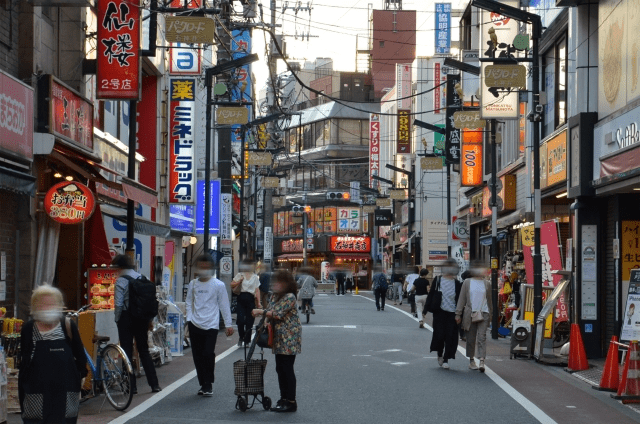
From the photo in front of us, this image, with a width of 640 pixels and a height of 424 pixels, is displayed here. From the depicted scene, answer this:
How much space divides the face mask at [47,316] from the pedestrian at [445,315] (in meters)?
9.93

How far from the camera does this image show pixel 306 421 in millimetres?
10867

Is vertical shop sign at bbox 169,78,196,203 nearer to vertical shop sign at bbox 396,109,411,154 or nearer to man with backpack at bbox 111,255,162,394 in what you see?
man with backpack at bbox 111,255,162,394

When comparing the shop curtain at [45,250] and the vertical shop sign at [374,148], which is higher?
the vertical shop sign at [374,148]

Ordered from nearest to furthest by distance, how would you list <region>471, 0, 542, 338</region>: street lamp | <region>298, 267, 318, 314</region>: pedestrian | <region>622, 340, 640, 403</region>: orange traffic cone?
<region>622, 340, 640, 403</region>: orange traffic cone, <region>471, 0, 542, 338</region>: street lamp, <region>298, 267, 318, 314</region>: pedestrian

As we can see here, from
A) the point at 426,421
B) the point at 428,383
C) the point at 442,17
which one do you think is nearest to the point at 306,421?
the point at 426,421

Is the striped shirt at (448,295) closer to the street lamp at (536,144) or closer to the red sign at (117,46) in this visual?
the street lamp at (536,144)

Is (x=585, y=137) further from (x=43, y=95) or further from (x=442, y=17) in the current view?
(x=442, y=17)

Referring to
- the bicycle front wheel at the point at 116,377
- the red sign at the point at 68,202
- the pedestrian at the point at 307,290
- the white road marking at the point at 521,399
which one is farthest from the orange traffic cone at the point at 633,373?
the pedestrian at the point at 307,290

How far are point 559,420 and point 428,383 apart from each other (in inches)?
137

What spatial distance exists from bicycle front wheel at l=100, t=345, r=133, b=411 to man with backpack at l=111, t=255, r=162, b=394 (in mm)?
1157

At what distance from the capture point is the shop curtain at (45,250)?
1636cm

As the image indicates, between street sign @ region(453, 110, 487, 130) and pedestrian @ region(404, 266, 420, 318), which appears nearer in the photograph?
street sign @ region(453, 110, 487, 130)

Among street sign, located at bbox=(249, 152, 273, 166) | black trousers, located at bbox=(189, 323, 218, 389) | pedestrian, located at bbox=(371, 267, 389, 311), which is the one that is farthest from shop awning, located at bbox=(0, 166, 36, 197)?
street sign, located at bbox=(249, 152, 273, 166)

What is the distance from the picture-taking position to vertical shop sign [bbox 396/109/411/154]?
6906 centimetres
